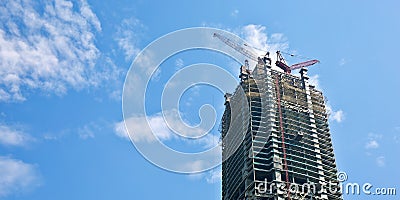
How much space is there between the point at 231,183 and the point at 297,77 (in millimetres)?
38844

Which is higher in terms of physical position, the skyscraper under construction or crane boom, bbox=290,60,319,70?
crane boom, bbox=290,60,319,70

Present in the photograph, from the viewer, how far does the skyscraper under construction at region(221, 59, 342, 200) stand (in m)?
97.5

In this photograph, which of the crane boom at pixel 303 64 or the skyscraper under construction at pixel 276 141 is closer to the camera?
the skyscraper under construction at pixel 276 141

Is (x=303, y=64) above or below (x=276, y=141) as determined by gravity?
above

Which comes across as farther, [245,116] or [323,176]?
[245,116]

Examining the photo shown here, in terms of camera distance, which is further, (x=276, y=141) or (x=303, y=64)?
(x=303, y=64)

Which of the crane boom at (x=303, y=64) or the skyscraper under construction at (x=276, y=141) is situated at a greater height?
the crane boom at (x=303, y=64)

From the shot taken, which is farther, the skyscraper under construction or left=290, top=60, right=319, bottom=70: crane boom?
left=290, top=60, right=319, bottom=70: crane boom

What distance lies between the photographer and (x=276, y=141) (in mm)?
103688

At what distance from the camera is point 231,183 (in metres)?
110

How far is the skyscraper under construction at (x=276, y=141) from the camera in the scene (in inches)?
3839

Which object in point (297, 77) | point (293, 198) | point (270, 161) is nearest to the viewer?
point (293, 198)

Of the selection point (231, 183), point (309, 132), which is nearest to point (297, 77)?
point (309, 132)

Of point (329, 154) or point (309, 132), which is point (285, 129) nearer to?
point (309, 132)
